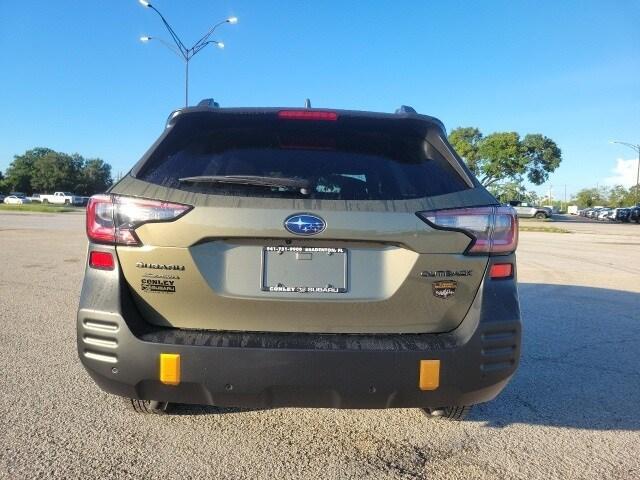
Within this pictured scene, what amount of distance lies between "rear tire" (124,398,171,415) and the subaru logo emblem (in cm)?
139

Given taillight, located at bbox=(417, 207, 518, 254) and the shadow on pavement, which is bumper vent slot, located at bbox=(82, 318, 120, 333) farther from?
the shadow on pavement

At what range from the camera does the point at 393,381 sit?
224cm

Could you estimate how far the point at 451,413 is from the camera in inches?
115

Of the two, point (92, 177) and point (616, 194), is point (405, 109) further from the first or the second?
point (616, 194)

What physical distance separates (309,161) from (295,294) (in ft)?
2.31

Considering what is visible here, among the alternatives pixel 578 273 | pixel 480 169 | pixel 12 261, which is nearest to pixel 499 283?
pixel 578 273

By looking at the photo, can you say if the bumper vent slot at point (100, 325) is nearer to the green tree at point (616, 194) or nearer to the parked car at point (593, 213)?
the parked car at point (593, 213)

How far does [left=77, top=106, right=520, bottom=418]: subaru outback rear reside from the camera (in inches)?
88.0

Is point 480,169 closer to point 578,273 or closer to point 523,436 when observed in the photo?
point 578,273

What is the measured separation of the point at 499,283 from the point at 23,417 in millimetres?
2686

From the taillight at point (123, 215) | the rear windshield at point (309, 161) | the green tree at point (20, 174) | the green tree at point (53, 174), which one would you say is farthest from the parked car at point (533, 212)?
the green tree at point (20, 174)

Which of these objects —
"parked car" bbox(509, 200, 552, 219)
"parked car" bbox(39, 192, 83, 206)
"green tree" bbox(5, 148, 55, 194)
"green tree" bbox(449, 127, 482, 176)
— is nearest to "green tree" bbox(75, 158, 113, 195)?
"green tree" bbox(5, 148, 55, 194)

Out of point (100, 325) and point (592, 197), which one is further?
point (592, 197)

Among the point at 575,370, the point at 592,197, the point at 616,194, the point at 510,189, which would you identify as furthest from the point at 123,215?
the point at 592,197
